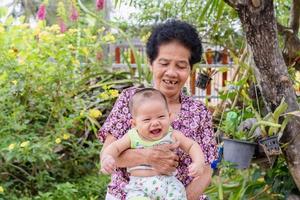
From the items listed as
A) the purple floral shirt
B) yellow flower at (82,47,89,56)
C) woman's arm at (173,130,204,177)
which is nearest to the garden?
yellow flower at (82,47,89,56)

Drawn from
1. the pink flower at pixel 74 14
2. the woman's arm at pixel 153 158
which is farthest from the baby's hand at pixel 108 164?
the pink flower at pixel 74 14

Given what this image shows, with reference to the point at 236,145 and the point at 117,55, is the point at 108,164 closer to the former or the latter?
the point at 236,145

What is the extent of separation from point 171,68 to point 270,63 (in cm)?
92

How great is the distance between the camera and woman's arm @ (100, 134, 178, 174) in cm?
191

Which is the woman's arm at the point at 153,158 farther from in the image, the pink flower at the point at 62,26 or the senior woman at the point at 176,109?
the pink flower at the point at 62,26

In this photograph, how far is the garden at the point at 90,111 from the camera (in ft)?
9.55

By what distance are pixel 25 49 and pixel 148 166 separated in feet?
7.16

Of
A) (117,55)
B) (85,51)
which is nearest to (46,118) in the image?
(85,51)

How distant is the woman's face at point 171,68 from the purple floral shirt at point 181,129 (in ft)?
0.32

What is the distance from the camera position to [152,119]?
1864 millimetres

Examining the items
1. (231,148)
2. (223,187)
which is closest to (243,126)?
(231,148)

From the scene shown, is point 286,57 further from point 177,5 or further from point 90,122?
point 177,5

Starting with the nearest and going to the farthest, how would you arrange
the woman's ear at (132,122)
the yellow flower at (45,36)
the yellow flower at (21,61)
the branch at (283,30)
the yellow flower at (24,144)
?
the woman's ear at (132,122) → the yellow flower at (24,144) → the branch at (283,30) → the yellow flower at (21,61) → the yellow flower at (45,36)

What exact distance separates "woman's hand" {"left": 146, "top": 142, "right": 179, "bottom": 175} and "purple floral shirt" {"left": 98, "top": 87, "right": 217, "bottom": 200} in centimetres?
10
